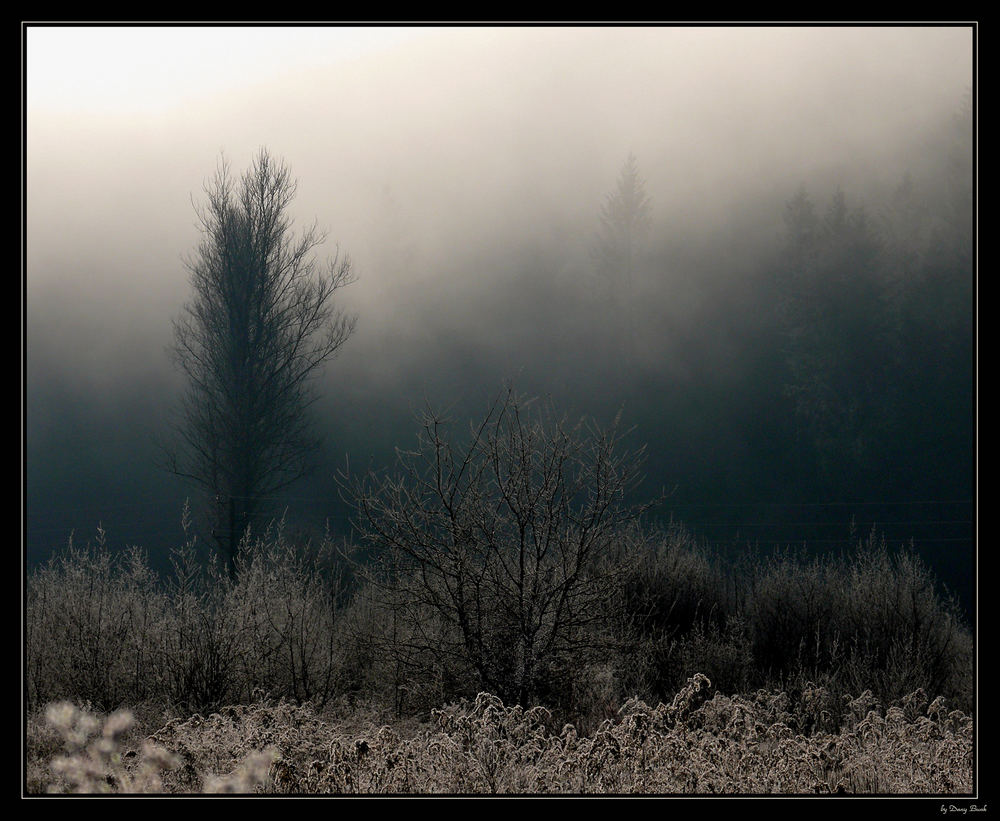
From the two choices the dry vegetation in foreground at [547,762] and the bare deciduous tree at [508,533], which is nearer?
the dry vegetation in foreground at [547,762]

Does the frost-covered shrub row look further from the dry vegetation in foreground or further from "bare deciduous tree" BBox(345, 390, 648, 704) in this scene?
the dry vegetation in foreground

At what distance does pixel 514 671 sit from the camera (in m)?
6.68

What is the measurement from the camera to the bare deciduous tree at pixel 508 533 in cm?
666

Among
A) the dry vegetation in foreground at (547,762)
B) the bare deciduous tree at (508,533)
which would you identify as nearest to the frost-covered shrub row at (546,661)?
the bare deciduous tree at (508,533)

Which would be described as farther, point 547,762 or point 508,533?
point 508,533

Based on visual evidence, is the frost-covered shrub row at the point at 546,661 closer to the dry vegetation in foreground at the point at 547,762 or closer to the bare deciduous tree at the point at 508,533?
the bare deciduous tree at the point at 508,533

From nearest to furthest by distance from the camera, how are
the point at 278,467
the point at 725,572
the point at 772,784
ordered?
the point at 772,784 → the point at 725,572 → the point at 278,467

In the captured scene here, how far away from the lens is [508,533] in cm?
684

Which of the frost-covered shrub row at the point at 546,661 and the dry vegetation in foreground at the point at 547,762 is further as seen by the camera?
the frost-covered shrub row at the point at 546,661

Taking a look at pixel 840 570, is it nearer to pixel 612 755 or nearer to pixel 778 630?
pixel 778 630

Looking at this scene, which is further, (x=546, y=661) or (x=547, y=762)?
(x=546, y=661)

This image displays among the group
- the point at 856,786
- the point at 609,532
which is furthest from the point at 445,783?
the point at 609,532

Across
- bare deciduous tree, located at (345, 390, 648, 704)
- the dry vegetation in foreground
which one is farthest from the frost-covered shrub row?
the dry vegetation in foreground

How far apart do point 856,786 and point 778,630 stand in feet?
18.2
